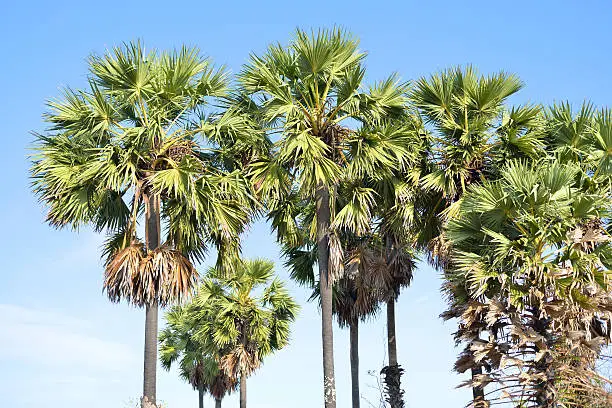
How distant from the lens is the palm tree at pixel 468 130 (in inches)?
694

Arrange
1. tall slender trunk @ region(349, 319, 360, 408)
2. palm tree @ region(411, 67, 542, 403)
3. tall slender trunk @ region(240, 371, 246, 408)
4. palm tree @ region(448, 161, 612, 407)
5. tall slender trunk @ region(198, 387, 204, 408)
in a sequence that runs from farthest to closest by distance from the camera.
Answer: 1. tall slender trunk @ region(198, 387, 204, 408)
2. tall slender trunk @ region(240, 371, 246, 408)
3. tall slender trunk @ region(349, 319, 360, 408)
4. palm tree @ region(411, 67, 542, 403)
5. palm tree @ region(448, 161, 612, 407)

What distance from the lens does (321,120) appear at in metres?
17.2

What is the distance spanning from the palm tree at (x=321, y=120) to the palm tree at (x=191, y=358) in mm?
13908

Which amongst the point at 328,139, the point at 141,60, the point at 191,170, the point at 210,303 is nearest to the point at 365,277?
the point at 328,139

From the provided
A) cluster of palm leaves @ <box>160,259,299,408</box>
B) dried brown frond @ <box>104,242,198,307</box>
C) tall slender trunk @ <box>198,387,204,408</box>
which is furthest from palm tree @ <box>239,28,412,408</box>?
tall slender trunk @ <box>198,387,204,408</box>

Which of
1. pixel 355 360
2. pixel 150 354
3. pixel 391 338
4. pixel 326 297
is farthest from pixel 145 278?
pixel 355 360

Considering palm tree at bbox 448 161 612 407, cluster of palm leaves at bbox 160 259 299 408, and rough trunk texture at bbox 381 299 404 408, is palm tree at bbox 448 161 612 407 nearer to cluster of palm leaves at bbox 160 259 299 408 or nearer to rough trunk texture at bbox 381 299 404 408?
rough trunk texture at bbox 381 299 404 408

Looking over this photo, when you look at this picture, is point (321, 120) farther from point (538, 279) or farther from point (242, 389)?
point (242, 389)

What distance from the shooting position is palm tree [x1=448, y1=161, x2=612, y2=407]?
14.7 meters

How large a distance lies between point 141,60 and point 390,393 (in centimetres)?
992

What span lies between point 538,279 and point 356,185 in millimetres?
4422

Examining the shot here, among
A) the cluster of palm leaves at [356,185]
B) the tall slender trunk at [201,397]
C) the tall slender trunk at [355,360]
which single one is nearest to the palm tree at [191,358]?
the tall slender trunk at [201,397]

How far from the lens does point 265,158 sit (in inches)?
688

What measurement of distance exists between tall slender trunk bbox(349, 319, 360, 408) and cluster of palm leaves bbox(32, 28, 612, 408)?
4.24 m
